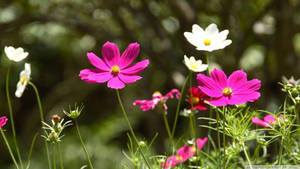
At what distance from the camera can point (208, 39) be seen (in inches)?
21.3

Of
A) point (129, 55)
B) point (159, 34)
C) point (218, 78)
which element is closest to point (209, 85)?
point (218, 78)

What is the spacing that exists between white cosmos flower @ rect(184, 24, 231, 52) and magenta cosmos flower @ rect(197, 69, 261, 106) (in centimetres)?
3

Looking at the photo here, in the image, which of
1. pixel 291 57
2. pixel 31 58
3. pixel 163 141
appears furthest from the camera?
pixel 31 58

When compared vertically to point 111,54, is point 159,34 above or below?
above

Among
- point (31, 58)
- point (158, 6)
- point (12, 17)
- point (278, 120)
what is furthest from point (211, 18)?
point (31, 58)

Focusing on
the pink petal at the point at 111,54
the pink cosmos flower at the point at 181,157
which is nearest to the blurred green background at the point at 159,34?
the pink cosmos flower at the point at 181,157

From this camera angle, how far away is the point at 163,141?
2496 mm

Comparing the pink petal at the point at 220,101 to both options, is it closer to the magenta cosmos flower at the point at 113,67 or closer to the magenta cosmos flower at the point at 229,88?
the magenta cosmos flower at the point at 229,88

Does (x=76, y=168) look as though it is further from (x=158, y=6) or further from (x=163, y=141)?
(x=158, y=6)

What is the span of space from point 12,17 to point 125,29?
1.87 ft

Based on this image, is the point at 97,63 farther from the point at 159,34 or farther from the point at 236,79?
the point at 159,34

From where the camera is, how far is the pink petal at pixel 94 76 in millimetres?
510

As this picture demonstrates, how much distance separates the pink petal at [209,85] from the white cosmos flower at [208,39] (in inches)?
1.5

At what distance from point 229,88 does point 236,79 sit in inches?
0.8
